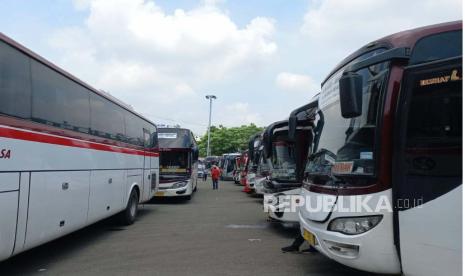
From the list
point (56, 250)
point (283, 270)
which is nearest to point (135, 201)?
point (56, 250)

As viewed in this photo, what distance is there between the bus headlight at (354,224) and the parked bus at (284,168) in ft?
11.0

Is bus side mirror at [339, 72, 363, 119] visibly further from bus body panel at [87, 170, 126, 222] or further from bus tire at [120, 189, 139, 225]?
bus tire at [120, 189, 139, 225]

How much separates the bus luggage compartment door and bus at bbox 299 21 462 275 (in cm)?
388

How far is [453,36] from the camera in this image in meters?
4.43

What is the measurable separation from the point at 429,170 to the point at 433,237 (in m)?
0.65

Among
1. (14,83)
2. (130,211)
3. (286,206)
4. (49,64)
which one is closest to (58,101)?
(49,64)

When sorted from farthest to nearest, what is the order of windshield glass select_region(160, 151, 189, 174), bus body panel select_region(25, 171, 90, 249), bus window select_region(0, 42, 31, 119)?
1. windshield glass select_region(160, 151, 189, 174)
2. bus body panel select_region(25, 171, 90, 249)
3. bus window select_region(0, 42, 31, 119)

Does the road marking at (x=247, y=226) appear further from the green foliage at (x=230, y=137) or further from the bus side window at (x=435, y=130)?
the green foliage at (x=230, y=137)

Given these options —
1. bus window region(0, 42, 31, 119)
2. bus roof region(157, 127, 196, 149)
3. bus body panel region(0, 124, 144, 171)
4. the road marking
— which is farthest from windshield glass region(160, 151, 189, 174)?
bus window region(0, 42, 31, 119)

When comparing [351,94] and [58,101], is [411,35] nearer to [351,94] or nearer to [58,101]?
[351,94]

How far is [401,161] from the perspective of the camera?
433cm

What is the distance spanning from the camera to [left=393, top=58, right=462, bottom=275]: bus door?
3.90m

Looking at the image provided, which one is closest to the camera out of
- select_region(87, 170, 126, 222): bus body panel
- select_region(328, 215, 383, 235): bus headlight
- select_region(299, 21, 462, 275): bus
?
select_region(299, 21, 462, 275): bus

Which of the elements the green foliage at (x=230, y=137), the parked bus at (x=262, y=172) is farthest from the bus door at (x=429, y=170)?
the green foliage at (x=230, y=137)
